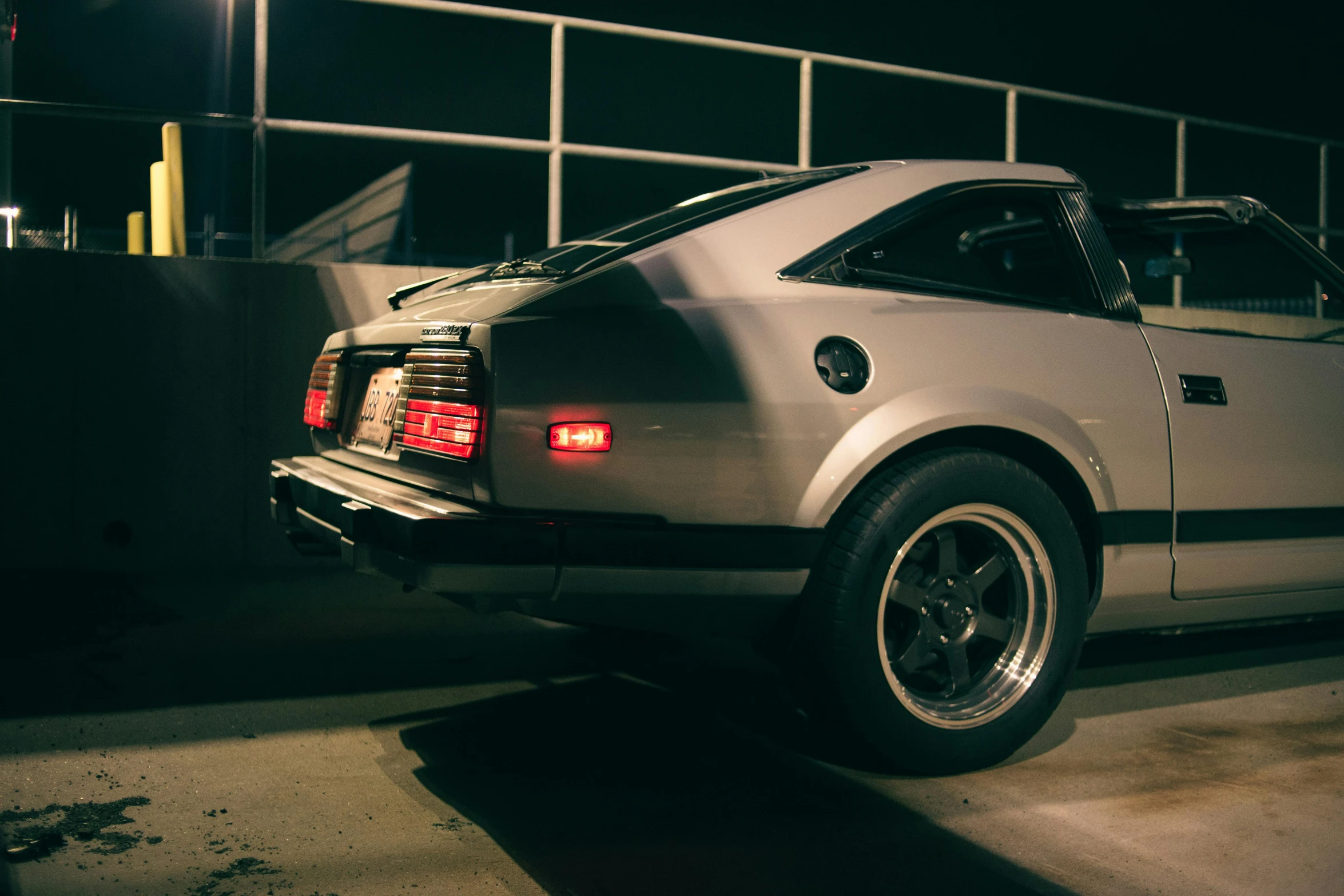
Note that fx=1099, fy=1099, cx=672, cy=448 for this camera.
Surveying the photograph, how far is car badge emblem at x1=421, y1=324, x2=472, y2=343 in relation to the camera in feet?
8.25

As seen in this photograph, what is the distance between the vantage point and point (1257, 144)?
75.1 feet

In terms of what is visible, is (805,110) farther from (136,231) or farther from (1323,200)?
(136,231)

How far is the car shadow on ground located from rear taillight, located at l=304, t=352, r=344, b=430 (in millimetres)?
972

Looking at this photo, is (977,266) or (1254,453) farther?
(977,266)

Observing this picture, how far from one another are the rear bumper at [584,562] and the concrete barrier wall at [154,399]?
3.02 m

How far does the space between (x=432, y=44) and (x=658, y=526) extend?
24.3 metres

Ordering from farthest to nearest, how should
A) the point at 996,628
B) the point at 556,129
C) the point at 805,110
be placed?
the point at 805,110 < the point at 556,129 < the point at 996,628

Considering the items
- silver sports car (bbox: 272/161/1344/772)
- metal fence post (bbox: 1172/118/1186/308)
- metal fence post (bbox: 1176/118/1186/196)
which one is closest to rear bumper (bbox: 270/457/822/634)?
silver sports car (bbox: 272/161/1344/772)

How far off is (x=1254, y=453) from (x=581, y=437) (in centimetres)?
202

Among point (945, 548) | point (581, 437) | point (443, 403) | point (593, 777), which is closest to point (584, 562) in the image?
point (581, 437)

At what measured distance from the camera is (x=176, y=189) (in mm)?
5734

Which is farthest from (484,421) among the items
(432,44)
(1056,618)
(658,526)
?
(432,44)

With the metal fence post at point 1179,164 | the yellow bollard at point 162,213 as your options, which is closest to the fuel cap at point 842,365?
the yellow bollard at point 162,213

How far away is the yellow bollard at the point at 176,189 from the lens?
5656 mm
